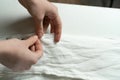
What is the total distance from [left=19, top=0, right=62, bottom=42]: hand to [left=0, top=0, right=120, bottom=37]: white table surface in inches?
1.3

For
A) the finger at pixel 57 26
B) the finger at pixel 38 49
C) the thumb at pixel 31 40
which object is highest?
the finger at pixel 57 26

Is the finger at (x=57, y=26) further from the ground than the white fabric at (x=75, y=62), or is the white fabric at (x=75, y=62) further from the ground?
the finger at (x=57, y=26)

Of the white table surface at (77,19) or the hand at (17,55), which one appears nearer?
the hand at (17,55)

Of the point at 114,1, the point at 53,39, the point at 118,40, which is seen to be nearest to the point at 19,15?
the point at 53,39

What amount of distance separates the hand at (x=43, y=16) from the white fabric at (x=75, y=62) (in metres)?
0.03

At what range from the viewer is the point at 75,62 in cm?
53

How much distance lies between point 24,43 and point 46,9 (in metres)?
0.13

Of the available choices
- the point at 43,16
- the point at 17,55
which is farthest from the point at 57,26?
the point at 17,55

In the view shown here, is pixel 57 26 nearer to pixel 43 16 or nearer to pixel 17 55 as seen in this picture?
pixel 43 16

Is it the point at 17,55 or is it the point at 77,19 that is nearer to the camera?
the point at 17,55

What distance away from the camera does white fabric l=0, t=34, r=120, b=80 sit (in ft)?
1.70

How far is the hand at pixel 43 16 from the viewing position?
22.0 inches

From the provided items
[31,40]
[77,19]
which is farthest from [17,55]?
[77,19]

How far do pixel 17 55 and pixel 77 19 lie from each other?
0.73 feet
